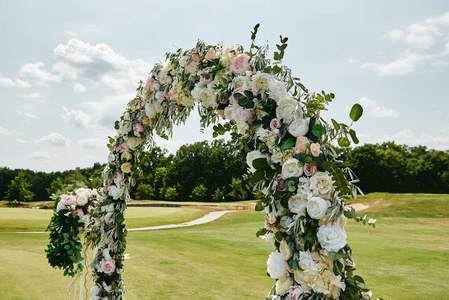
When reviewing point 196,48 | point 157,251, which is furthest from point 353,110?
point 157,251

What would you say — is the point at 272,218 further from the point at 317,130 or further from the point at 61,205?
the point at 61,205

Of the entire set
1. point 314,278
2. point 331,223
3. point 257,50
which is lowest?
point 314,278

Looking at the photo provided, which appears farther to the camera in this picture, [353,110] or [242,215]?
[242,215]

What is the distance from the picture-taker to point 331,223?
2203 mm

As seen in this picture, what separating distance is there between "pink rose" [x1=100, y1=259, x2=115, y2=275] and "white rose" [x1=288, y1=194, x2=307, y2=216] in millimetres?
2829

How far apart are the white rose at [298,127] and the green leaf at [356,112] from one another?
328 mm

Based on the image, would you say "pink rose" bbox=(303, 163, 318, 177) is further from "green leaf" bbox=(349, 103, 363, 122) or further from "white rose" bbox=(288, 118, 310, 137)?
"green leaf" bbox=(349, 103, 363, 122)

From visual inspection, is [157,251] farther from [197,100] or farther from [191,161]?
[191,161]

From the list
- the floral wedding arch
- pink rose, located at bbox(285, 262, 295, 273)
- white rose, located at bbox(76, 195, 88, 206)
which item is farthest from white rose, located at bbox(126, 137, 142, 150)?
pink rose, located at bbox(285, 262, 295, 273)

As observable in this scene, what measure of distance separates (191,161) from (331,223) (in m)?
49.4

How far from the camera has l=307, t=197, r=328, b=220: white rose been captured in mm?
2135

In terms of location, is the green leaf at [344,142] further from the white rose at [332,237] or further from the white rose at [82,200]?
the white rose at [82,200]

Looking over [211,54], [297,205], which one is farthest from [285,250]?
[211,54]

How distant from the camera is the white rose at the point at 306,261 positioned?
220 cm
